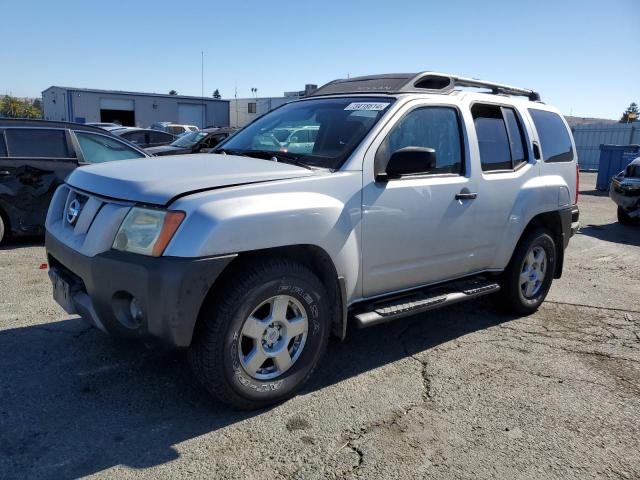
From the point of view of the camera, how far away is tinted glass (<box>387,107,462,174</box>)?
154 inches

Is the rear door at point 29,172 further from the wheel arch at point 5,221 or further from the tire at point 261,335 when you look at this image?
the tire at point 261,335

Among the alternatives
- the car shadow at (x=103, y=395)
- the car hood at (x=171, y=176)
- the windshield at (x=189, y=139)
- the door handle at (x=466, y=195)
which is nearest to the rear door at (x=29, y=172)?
the car shadow at (x=103, y=395)

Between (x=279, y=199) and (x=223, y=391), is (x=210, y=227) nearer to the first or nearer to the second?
(x=279, y=199)

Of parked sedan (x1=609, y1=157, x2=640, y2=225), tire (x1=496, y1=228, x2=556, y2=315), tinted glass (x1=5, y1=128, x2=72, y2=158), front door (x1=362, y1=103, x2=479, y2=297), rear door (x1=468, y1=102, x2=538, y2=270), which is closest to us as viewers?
front door (x1=362, y1=103, x2=479, y2=297)

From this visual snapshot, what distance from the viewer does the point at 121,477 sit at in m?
2.63

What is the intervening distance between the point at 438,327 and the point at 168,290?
9.37 ft

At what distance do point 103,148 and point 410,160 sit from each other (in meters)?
5.55

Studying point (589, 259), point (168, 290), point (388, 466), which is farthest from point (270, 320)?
point (589, 259)

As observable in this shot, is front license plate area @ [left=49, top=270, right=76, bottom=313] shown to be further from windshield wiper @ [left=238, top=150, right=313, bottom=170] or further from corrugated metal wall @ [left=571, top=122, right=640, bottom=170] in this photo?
corrugated metal wall @ [left=571, top=122, right=640, bottom=170]

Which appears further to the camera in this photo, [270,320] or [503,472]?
[270,320]

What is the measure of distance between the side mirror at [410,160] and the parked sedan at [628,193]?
9.20 meters

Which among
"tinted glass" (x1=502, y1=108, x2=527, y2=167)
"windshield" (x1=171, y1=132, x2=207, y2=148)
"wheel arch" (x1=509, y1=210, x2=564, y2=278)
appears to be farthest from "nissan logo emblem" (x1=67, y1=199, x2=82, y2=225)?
"windshield" (x1=171, y1=132, x2=207, y2=148)

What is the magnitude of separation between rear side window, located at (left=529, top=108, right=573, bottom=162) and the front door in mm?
1328

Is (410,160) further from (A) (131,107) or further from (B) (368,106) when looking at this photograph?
(A) (131,107)
